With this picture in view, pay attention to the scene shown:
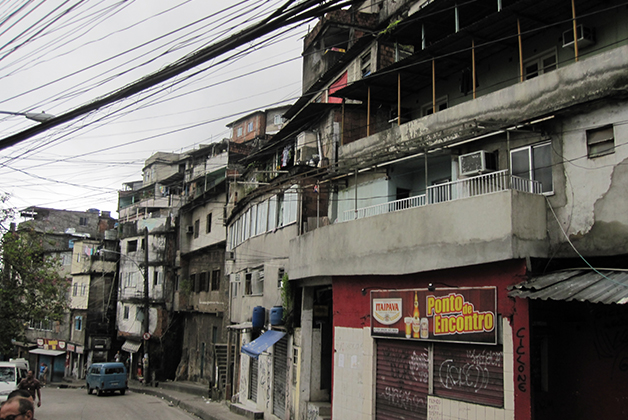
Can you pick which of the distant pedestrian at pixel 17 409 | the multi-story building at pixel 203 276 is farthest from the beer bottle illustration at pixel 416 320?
the multi-story building at pixel 203 276

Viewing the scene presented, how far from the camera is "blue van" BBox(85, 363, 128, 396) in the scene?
28891 millimetres

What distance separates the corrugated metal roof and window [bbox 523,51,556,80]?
586 cm

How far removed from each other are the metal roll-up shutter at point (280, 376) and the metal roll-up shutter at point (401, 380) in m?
5.51

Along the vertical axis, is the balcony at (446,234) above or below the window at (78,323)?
above

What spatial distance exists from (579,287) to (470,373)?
298 cm

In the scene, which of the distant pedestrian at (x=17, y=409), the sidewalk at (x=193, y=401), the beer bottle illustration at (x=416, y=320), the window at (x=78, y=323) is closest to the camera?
the distant pedestrian at (x=17, y=409)

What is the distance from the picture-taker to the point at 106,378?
95.0 ft

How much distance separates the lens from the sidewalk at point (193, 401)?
68.7ft

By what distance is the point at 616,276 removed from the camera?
9.39m

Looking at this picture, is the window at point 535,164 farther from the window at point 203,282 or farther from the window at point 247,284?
the window at point 203,282

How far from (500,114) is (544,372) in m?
5.92

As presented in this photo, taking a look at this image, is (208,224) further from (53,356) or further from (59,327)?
(53,356)

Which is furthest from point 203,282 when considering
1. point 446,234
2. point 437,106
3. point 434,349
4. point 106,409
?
point 446,234

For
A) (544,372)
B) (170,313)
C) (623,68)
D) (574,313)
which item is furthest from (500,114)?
(170,313)
